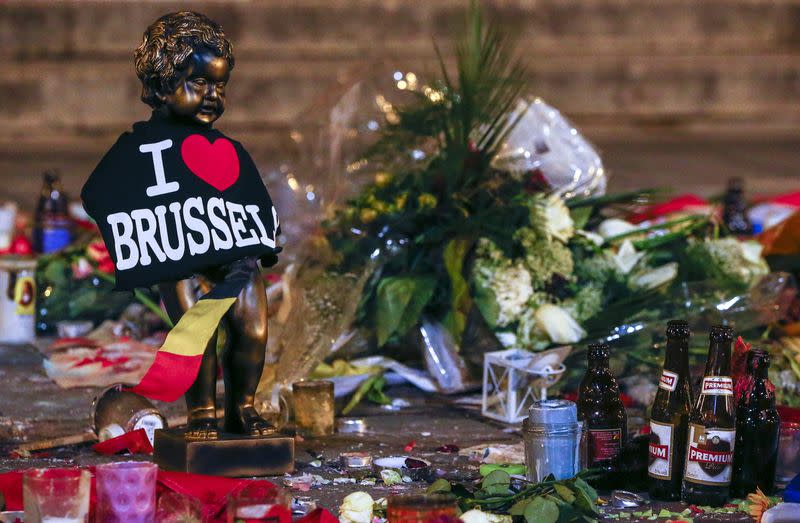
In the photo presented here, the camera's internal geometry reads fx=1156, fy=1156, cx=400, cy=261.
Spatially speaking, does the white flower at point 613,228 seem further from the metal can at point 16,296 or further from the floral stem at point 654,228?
the metal can at point 16,296

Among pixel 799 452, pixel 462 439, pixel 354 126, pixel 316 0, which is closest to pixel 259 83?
pixel 316 0

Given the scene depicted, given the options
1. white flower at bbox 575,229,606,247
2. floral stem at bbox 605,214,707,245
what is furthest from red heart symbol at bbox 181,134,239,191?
floral stem at bbox 605,214,707,245

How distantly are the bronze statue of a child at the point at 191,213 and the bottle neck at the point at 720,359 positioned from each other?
1070 mm

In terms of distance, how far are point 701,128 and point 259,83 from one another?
11.8 feet

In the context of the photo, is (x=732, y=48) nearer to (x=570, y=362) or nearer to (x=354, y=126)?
(x=354, y=126)

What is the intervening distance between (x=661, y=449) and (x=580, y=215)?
72.1 inches

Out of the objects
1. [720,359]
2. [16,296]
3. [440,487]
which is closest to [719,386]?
[720,359]

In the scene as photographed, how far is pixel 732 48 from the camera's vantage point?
927 centimetres

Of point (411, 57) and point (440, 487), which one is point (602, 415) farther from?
point (411, 57)

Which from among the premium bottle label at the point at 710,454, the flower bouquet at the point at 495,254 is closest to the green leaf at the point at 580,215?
the flower bouquet at the point at 495,254

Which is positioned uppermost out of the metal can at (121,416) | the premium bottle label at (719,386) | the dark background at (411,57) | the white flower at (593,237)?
the dark background at (411,57)

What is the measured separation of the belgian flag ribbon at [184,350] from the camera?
269cm

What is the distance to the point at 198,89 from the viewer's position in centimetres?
280

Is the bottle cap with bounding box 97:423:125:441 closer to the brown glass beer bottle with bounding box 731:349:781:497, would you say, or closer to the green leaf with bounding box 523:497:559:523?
the green leaf with bounding box 523:497:559:523
